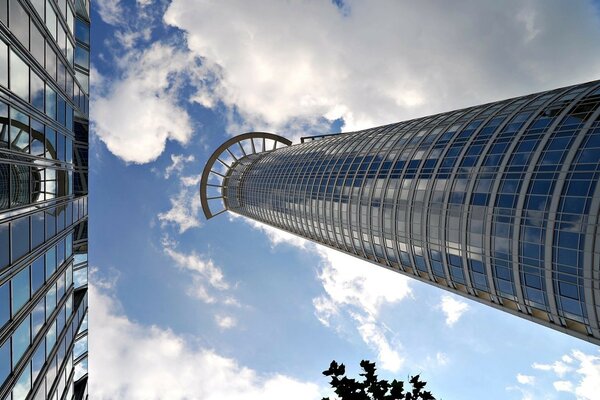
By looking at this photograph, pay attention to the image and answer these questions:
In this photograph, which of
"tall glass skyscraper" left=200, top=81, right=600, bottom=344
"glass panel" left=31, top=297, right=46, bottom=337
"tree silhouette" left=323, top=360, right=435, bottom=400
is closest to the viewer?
"tree silhouette" left=323, top=360, right=435, bottom=400

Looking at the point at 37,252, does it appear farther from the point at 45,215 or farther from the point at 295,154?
the point at 295,154

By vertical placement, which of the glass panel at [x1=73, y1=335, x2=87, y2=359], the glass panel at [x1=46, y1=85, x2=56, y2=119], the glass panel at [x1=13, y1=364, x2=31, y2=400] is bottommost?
the glass panel at [x1=73, y1=335, x2=87, y2=359]

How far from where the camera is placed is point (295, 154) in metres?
85.8

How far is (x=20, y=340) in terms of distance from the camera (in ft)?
57.8

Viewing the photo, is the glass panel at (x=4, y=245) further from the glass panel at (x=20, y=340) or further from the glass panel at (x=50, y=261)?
the glass panel at (x=50, y=261)

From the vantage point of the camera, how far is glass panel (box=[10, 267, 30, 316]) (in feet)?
55.1

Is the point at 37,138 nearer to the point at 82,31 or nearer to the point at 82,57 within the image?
the point at 82,57

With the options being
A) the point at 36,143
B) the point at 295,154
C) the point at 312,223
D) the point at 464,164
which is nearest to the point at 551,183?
the point at 464,164

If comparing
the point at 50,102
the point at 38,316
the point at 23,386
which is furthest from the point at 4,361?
the point at 50,102

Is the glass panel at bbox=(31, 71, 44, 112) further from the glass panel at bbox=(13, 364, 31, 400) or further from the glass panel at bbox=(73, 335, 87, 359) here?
the glass panel at bbox=(73, 335, 87, 359)

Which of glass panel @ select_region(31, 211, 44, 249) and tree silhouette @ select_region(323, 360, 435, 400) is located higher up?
glass panel @ select_region(31, 211, 44, 249)

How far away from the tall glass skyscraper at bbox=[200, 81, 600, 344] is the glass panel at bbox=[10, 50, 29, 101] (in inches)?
1426

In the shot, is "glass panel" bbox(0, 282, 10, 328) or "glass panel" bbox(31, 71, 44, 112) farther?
"glass panel" bbox(31, 71, 44, 112)

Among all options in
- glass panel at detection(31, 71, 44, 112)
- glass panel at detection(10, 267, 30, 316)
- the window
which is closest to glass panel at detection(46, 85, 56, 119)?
glass panel at detection(31, 71, 44, 112)
